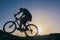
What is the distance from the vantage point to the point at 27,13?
17.8 meters

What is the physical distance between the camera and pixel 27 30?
18.4 m

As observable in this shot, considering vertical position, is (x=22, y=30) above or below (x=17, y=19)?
below

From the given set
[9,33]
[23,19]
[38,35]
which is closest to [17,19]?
[23,19]

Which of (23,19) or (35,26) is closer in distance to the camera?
(23,19)

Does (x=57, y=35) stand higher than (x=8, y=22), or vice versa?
(x=8, y=22)

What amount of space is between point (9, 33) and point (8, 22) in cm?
120

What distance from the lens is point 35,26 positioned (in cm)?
1920

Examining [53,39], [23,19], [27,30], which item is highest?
[23,19]

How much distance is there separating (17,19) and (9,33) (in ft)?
5.74

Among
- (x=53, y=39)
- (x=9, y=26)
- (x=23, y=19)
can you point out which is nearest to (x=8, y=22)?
(x=9, y=26)

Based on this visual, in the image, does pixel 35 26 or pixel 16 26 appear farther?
pixel 35 26

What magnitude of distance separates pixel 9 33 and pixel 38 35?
3.70 metres

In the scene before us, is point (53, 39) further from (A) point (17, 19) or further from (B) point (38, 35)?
(A) point (17, 19)

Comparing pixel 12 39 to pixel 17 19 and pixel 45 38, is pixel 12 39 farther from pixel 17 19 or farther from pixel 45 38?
pixel 45 38
